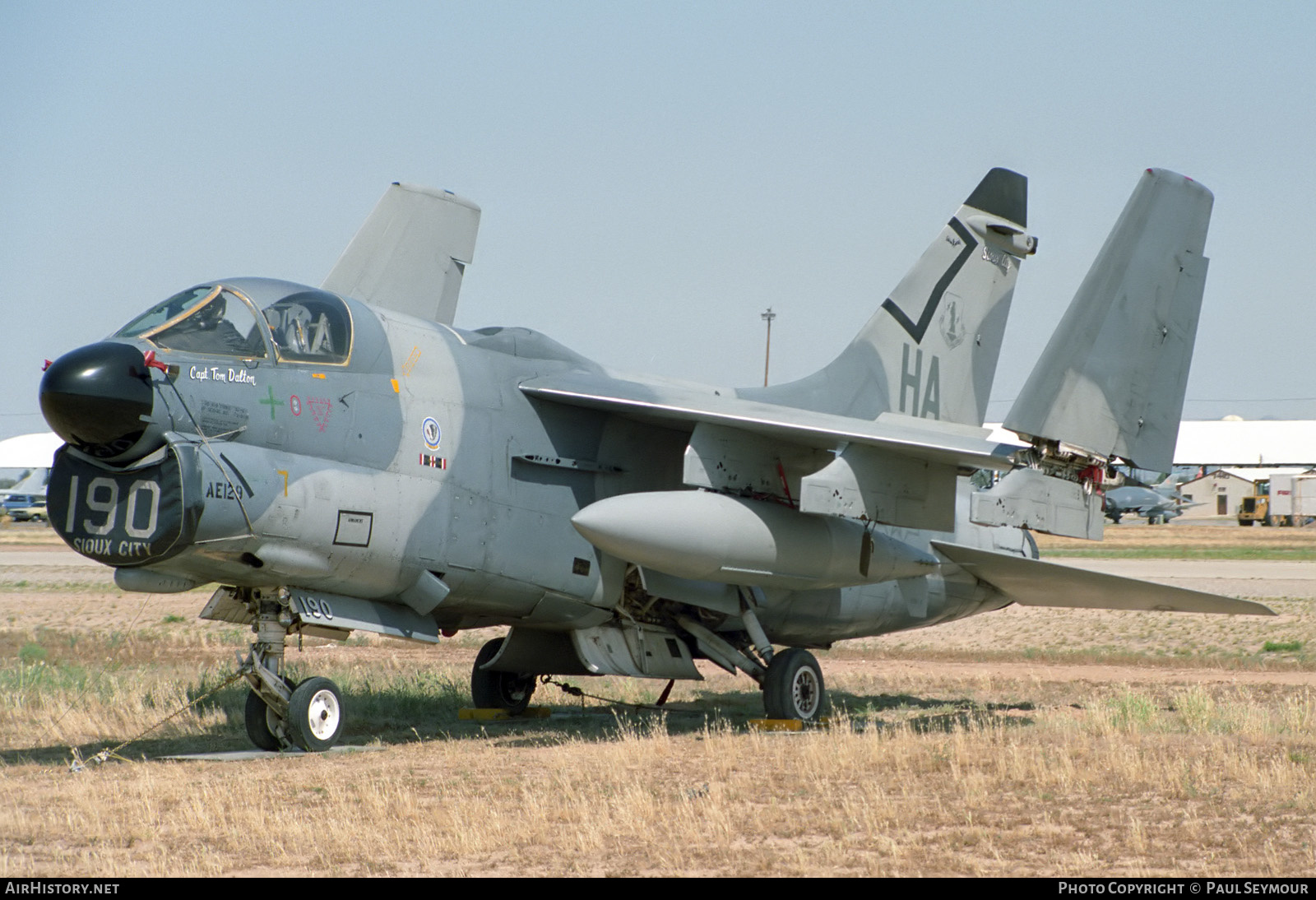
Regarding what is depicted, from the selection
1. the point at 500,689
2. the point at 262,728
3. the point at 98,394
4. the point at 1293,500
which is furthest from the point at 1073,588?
the point at 1293,500

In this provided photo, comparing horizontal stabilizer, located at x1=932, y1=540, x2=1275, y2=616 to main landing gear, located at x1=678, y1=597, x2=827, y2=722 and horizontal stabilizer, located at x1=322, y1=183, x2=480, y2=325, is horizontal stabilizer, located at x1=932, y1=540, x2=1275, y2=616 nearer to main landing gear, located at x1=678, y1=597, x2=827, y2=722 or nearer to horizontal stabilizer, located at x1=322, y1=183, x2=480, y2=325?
main landing gear, located at x1=678, y1=597, x2=827, y2=722

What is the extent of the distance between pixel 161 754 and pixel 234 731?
4.48 ft

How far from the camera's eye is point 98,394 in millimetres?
8852

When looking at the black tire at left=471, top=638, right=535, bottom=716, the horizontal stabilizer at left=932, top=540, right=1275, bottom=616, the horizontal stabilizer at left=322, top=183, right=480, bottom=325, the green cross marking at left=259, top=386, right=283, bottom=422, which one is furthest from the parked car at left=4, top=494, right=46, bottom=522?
the green cross marking at left=259, top=386, right=283, bottom=422

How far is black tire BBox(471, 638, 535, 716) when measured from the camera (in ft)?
46.1

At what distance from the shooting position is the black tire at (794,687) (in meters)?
12.8

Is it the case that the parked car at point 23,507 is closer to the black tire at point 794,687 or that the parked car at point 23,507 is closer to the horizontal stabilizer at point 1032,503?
Answer: the black tire at point 794,687

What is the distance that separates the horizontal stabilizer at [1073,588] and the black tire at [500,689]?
465 cm

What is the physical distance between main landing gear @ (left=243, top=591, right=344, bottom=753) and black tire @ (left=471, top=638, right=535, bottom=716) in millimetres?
3424

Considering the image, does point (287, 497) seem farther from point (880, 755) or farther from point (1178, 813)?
point (1178, 813)

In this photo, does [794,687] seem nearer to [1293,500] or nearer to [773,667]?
[773,667]

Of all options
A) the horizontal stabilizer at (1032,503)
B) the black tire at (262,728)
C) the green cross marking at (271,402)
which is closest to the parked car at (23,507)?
the black tire at (262,728)

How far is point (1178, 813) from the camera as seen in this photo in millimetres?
7852

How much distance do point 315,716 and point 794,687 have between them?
475 centimetres
